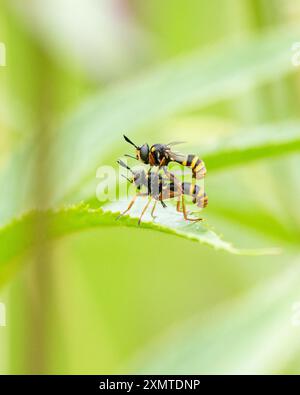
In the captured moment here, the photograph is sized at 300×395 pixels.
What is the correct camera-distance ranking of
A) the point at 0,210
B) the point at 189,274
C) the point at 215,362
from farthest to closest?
the point at 189,274, the point at 215,362, the point at 0,210

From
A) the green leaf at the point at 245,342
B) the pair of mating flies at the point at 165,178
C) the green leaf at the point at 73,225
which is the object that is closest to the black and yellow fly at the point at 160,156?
the pair of mating flies at the point at 165,178

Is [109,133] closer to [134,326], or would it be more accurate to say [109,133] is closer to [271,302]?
[271,302]

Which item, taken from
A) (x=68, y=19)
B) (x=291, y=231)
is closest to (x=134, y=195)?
(x=291, y=231)

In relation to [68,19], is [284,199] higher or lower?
lower

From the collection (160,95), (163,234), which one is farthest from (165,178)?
(163,234)

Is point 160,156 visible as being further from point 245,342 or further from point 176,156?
point 245,342

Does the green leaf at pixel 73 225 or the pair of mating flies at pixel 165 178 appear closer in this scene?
the green leaf at pixel 73 225

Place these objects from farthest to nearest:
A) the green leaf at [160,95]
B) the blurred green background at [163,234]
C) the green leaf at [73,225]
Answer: the blurred green background at [163,234] < the green leaf at [160,95] < the green leaf at [73,225]

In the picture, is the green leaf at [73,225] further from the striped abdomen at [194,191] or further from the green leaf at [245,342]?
the green leaf at [245,342]
